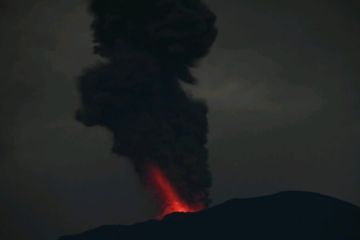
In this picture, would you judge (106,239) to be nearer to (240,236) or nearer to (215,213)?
(215,213)

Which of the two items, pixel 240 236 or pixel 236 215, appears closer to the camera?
pixel 240 236

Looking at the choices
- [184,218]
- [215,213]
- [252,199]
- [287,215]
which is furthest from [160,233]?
[252,199]

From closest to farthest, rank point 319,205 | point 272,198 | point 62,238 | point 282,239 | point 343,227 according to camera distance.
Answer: point 282,239 → point 343,227 → point 62,238 → point 319,205 → point 272,198

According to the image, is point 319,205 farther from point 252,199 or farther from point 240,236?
point 240,236

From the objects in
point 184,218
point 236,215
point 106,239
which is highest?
point 184,218

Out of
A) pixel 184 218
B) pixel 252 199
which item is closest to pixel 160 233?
pixel 184 218

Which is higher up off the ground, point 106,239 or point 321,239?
point 321,239

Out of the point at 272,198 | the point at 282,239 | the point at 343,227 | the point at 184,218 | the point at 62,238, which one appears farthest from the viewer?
the point at 272,198
